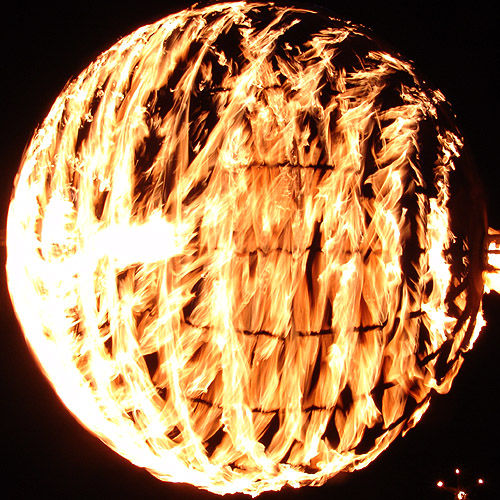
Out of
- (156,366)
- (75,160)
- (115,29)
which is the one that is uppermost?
(115,29)

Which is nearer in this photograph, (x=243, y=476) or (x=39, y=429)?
(x=243, y=476)

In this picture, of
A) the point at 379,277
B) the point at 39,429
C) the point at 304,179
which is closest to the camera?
the point at 304,179

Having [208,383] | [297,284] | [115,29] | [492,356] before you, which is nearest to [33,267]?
[208,383]

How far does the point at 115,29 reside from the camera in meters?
1.57

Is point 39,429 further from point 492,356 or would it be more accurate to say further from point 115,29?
point 492,356

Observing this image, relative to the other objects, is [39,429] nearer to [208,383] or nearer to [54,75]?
[208,383]

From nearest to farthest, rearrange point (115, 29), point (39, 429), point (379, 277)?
point (379, 277), point (115, 29), point (39, 429)

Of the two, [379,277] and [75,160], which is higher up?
[75,160]

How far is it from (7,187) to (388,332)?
4.21 feet

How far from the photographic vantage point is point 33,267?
1.11 metres

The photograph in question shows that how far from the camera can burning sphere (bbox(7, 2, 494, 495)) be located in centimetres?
98

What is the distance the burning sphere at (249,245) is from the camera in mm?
975

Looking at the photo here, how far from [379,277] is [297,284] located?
19 centimetres

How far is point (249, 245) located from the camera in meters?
0.98
